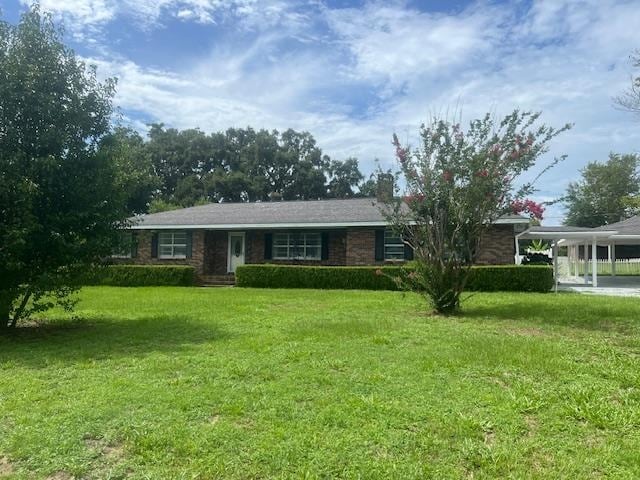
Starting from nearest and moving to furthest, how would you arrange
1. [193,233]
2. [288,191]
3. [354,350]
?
[354,350] < [193,233] < [288,191]

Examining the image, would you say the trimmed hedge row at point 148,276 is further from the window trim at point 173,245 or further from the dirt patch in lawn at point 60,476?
the dirt patch in lawn at point 60,476

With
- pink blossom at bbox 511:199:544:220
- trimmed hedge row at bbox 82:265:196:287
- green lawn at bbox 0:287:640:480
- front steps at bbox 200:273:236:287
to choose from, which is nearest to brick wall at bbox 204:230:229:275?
front steps at bbox 200:273:236:287

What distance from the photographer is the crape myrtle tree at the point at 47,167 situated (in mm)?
7754

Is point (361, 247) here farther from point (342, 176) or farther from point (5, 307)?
point (342, 176)

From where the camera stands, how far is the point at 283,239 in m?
20.2

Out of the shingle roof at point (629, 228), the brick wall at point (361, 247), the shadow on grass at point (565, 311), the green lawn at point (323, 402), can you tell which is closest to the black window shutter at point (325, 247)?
the brick wall at point (361, 247)

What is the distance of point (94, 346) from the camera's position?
700 cm

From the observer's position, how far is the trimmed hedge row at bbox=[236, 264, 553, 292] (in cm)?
1553

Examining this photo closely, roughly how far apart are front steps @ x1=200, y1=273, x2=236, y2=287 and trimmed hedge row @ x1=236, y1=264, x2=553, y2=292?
5.74ft

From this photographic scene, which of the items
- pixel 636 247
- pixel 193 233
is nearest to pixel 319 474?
pixel 193 233

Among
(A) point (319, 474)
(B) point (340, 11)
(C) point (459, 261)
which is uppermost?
(B) point (340, 11)

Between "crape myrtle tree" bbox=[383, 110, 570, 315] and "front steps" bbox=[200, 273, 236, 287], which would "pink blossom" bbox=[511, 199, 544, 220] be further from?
"front steps" bbox=[200, 273, 236, 287]

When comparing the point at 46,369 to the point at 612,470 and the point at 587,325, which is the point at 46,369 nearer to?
the point at 612,470

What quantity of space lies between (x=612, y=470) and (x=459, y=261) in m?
6.74
